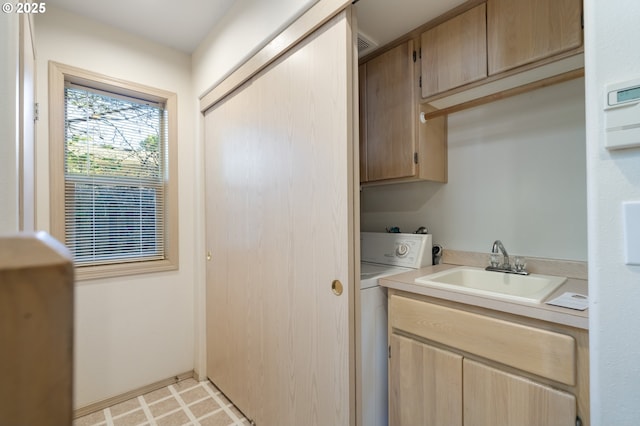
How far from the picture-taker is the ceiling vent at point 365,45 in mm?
1626

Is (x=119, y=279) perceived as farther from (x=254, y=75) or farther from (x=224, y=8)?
(x=224, y=8)

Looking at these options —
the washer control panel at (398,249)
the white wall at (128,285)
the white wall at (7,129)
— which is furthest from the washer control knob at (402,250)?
the white wall at (7,129)

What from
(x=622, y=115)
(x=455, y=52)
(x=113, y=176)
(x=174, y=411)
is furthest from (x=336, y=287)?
(x=113, y=176)

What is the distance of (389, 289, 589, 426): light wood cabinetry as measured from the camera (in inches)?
35.0

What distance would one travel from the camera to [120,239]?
2086mm

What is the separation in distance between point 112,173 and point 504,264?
2.56 m

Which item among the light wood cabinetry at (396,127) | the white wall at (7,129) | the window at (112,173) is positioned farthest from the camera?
the window at (112,173)

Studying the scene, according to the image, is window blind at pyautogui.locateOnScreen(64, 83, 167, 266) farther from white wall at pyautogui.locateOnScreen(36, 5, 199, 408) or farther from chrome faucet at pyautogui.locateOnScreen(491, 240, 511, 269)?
chrome faucet at pyautogui.locateOnScreen(491, 240, 511, 269)

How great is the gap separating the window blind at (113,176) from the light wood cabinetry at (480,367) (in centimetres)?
188

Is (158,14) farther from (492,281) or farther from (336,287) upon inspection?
(492,281)

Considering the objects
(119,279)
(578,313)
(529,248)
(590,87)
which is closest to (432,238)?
(529,248)

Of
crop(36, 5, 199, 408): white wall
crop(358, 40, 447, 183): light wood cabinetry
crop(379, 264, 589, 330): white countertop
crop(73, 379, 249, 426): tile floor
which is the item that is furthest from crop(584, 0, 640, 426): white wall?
crop(36, 5, 199, 408): white wall

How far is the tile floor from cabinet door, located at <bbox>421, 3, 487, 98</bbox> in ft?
7.45

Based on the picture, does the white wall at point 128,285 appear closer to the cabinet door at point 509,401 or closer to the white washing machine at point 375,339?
the white washing machine at point 375,339
